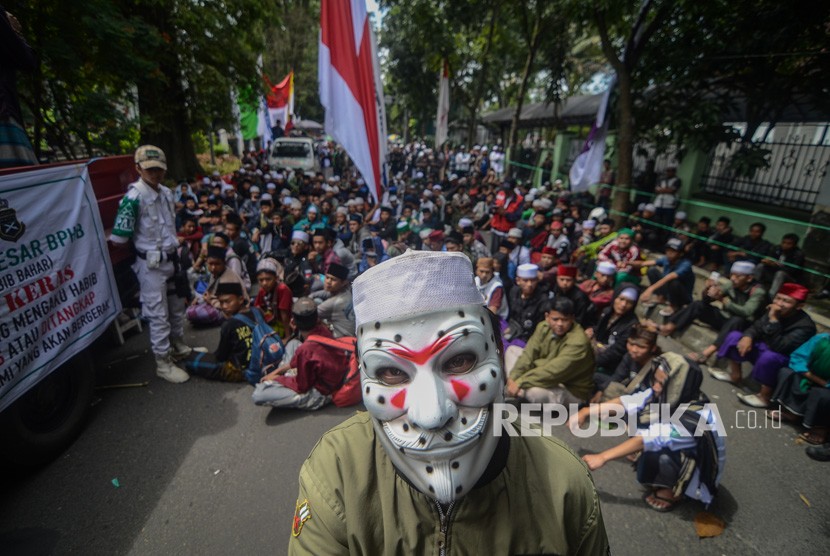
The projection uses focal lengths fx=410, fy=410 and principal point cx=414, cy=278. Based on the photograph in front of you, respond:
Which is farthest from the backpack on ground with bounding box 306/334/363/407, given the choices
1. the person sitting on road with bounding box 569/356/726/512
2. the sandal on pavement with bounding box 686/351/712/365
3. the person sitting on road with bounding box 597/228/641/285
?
the person sitting on road with bounding box 597/228/641/285

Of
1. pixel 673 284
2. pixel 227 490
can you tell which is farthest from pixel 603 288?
pixel 227 490

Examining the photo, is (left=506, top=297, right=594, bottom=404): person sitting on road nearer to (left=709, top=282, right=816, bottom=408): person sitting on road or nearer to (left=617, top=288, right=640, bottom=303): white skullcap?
(left=617, top=288, right=640, bottom=303): white skullcap

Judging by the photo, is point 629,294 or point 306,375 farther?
point 629,294

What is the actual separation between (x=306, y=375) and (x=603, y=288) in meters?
4.01

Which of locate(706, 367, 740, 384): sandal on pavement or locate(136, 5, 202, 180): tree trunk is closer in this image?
locate(706, 367, 740, 384): sandal on pavement

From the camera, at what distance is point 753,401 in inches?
176

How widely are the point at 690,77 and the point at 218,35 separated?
11.4 m

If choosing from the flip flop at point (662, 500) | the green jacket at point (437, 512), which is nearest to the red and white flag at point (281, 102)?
the flip flop at point (662, 500)

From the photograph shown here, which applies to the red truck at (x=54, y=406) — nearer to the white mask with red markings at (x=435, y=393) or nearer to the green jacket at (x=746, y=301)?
the white mask with red markings at (x=435, y=393)

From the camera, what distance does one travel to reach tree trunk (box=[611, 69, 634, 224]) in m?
8.02

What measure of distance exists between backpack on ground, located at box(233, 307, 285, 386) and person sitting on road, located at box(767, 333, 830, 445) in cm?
517

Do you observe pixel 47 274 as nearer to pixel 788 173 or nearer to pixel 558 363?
pixel 558 363

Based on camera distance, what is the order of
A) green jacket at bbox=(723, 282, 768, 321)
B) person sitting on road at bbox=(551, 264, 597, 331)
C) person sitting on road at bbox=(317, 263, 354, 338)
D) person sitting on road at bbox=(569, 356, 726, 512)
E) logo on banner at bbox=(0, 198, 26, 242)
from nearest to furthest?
logo on banner at bbox=(0, 198, 26, 242), person sitting on road at bbox=(569, 356, 726, 512), person sitting on road at bbox=(317, 263, 354, 338), green jacket at bbox=(723, 282, 768, 321), person sitting on road at bbox=(551, 264, 597, 331)

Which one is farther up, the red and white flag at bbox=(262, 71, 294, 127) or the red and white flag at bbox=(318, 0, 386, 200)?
the red and white flag at bbox=(262, 71, 294, 127)
